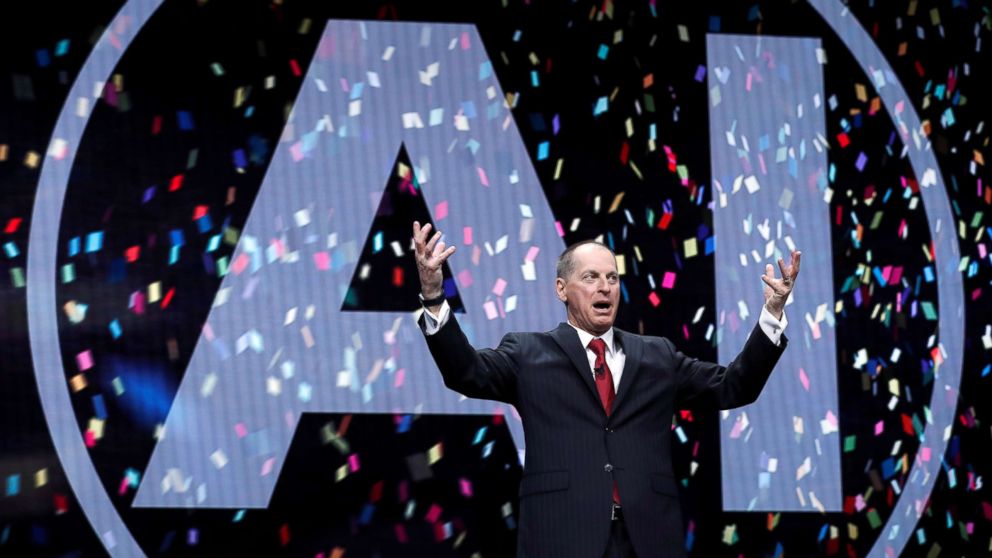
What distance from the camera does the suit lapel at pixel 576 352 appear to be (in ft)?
9.81

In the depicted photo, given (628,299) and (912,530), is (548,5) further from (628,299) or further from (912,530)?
(912,530)

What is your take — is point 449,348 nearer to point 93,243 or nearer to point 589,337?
point 589,337

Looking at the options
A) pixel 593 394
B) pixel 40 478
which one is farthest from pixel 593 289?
pixel 40 478

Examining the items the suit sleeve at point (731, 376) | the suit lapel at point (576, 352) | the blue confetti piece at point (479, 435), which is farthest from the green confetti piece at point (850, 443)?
the suit lapel at point (576, 352)

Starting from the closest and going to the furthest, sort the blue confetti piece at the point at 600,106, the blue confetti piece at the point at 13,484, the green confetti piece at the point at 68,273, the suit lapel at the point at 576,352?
1. the suit lapel at the point at 576,352
2. the blue confetti piece at the point at 13,484
3. the green confetti piece at the point at 68,273
4. the blue confetti piece at the point at 600,106

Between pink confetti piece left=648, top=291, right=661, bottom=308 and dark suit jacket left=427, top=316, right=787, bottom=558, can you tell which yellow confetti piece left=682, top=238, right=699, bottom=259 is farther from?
dark suit jacket left=427, top=316, right=787, bottom=558

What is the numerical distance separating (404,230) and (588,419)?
140 centimetres

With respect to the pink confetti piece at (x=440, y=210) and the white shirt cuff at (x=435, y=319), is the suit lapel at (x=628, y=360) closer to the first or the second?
the white shirt cuff at (x=435, y=319)

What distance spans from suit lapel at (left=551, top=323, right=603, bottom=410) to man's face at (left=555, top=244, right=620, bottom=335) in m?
0.05

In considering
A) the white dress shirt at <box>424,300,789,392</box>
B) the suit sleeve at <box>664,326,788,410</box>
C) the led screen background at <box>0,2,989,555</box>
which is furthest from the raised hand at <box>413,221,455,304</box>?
the led screen background at <box>0,2,989,555</box>

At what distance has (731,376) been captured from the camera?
3094 mm

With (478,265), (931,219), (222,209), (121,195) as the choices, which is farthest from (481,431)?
(931,219)

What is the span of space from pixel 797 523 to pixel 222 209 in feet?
6.72

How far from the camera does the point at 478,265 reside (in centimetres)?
421
